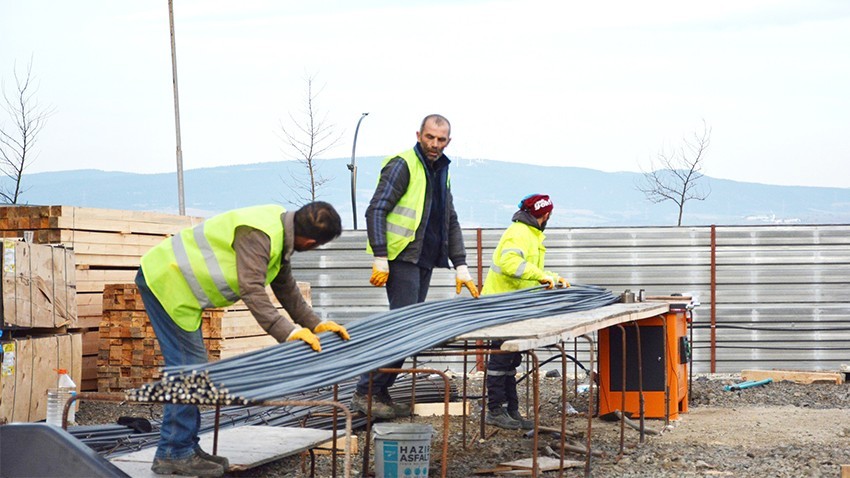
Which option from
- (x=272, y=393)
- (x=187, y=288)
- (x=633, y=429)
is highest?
(x=187, y=288)

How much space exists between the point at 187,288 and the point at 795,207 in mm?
132988

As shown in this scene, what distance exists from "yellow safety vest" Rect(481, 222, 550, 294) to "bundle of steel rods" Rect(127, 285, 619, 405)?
1.30 metres

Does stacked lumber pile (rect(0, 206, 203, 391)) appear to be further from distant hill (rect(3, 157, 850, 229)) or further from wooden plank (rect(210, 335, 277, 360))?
distant hill (rect(3, 157, 850, 229))

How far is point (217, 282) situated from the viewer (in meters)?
5.98

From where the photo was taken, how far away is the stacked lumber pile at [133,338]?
38.2 ft

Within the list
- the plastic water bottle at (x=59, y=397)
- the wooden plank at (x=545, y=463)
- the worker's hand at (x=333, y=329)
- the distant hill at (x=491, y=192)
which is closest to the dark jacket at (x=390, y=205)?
the wooden plank at (x=545, y=463)

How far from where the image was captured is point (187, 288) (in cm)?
606

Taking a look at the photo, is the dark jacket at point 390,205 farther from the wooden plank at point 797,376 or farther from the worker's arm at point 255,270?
the wooden plank at point 797,376

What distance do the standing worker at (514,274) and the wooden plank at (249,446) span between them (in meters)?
2.16

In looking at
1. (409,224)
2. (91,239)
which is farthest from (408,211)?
(91,239)

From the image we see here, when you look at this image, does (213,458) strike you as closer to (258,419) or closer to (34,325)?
(258,419)

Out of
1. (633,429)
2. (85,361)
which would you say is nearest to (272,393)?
(633,429)

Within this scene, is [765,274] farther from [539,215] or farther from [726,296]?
[539,215]

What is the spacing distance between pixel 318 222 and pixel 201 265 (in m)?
0.69
